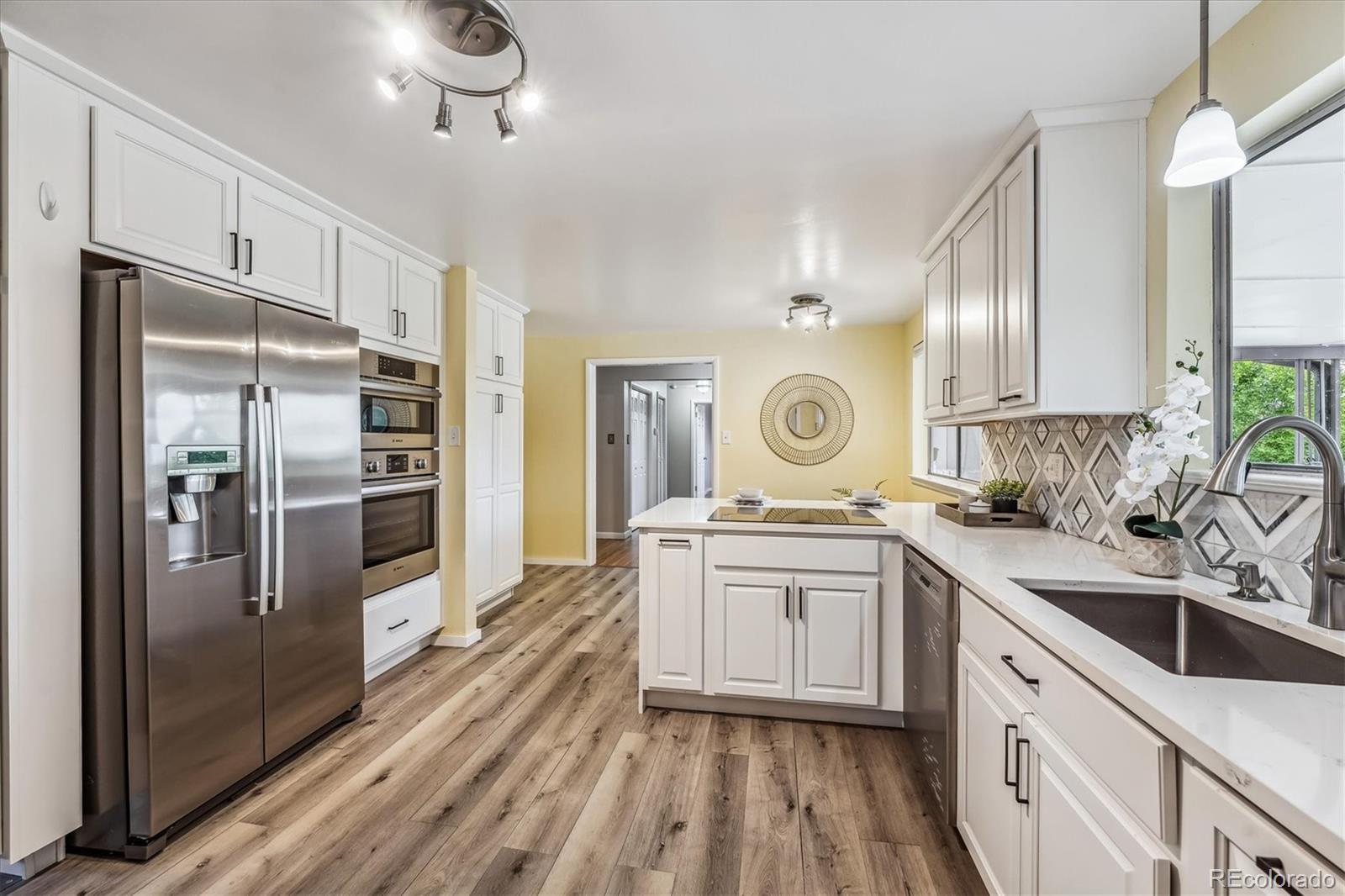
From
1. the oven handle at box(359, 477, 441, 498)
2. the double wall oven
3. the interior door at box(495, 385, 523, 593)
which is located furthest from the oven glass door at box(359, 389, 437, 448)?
the interior door at box(495, 385, 523, 593)

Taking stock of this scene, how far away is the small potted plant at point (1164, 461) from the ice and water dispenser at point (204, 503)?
2.61 meters

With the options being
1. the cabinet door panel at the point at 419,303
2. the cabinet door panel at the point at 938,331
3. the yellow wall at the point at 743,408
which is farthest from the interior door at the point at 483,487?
the cabinet door panel at the point at 938,331

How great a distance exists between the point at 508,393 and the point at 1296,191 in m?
4.05

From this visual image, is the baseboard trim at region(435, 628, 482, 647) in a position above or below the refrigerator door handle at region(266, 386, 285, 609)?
below

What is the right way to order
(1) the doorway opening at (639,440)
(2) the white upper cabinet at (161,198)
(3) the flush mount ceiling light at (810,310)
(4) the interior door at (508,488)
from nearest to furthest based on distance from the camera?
(2) the white upper cabinet at (161,198) < (3) the flush mount ceiling light at (810,310) < (4) the interior door at (508,488) < (1) the doorway opening at (639,440)

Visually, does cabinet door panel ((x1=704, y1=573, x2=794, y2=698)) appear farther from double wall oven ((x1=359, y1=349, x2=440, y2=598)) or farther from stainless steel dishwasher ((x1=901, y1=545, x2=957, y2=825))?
double wall oven ((x1=359, y1=349, x2=440, y2=598))

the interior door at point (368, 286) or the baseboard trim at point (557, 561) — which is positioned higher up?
the interior door at point (368, 286)

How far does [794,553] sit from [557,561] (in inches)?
143

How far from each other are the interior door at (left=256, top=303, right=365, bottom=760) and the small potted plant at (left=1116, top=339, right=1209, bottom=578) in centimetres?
261

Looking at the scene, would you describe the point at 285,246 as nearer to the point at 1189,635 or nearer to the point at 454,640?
the point at 454,640

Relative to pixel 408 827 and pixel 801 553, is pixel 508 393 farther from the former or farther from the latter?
pixel 408 827

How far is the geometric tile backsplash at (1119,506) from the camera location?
1.28m

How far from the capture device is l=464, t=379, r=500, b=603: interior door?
12.0ft

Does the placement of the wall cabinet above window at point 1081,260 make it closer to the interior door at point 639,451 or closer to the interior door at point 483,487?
the interior door at point 483,487
